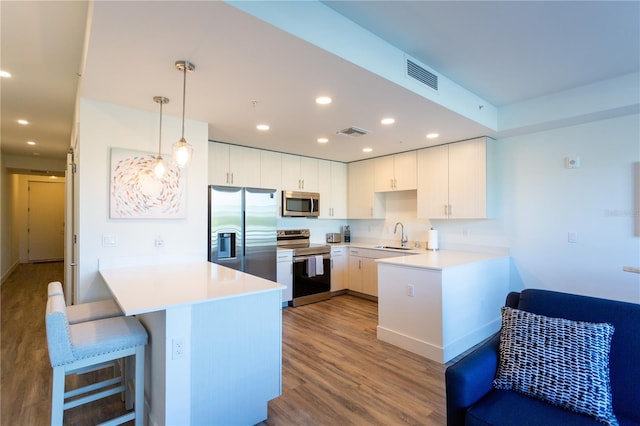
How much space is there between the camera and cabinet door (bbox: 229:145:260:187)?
4.38 m

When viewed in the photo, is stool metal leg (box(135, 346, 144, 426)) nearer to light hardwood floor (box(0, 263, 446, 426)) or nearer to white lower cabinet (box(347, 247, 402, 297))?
light hardwood floor (box(0, 263, 446, 426))

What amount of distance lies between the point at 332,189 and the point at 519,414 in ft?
14.6

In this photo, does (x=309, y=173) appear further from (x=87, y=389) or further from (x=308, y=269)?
(x=87, y=389)

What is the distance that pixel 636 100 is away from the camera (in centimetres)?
276

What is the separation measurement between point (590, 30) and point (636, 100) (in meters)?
1.17

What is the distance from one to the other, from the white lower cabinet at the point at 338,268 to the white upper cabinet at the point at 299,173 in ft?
3.67

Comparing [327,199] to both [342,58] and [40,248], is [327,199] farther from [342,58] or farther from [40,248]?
[40,248]

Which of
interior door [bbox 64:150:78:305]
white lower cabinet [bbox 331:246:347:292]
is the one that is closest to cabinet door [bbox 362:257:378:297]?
white lower cabinet [bbox 331:246:347:292]

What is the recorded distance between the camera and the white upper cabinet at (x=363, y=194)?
5332mm

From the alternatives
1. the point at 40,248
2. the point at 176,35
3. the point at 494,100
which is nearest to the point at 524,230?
the point at 494,100

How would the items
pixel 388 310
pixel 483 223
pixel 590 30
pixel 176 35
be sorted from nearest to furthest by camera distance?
pixel 176 35
pixel 590 30
pixel 388 310
pixel 483 223

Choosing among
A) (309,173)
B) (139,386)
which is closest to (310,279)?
(309,173)

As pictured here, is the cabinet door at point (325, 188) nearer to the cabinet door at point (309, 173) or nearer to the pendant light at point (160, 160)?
the cabinet door at point (309, 173)

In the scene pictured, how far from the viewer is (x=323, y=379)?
2572 mm
